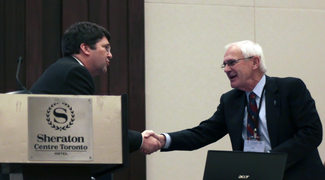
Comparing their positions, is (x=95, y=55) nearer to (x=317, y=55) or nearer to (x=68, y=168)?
(x=68, y=168)

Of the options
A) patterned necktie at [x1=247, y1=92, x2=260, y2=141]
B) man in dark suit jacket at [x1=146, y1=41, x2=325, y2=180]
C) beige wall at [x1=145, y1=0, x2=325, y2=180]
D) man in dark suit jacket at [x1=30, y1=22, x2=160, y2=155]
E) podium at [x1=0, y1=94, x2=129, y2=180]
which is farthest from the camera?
beige wall at [x1=145, y1=0, x2=325, y2=180]

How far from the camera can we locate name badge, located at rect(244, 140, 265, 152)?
2627 mm

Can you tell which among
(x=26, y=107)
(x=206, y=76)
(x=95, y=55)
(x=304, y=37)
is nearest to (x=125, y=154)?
(x=26, y=107)

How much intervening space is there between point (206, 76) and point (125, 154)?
278 centimetres

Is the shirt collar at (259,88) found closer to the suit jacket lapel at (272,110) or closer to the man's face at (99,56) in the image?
the suit jacket lapel at (272,110)

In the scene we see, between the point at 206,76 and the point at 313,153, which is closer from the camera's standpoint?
the point at 313,153

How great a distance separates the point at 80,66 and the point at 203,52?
2.31m

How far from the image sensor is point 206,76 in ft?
14.2

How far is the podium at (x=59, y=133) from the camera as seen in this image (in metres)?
1.58

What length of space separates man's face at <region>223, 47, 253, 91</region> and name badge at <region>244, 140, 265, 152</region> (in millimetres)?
428

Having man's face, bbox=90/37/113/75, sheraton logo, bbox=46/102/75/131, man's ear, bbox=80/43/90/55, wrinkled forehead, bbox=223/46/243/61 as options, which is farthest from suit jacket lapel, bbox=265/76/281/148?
sheraton logo, bbox=46/102/75/131

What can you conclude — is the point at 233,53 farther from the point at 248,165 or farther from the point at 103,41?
the point at 248,165

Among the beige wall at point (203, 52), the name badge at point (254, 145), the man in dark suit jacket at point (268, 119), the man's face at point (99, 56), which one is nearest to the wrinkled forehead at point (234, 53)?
the man in dark suit jacket at point (268, 119)

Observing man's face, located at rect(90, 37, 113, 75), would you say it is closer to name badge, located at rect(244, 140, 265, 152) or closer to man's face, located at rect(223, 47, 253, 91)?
man's face, located at rect(223, 47, 253, 91)
